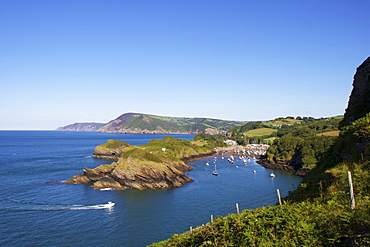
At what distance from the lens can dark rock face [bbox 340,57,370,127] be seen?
2239cm

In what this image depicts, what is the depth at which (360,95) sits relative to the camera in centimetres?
2372

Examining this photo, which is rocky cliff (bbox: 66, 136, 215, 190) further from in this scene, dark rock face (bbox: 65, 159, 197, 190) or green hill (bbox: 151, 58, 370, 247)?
green hill (bbox: 151, 58, 370, 247)

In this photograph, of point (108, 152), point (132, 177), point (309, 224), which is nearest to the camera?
point (309, 224)

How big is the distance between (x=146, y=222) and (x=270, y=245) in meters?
28.4

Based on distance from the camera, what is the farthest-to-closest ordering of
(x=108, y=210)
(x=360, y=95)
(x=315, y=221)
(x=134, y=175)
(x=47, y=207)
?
(x=134, y=175) < (x=47, y=207) < (x=108, y=210) < (x=360, y=95) < (x=315, y=221)

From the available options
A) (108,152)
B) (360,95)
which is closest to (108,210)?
(360,95)

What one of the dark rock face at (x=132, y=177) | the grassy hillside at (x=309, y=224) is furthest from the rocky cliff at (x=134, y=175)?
the grassy hillside at (x=309, y=224)

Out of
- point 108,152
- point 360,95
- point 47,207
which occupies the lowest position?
point 47,207

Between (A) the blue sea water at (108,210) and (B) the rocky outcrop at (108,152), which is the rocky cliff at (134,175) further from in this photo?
(B) the rocky outcrop at (108,152)

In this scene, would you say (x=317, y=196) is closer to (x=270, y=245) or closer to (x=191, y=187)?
(x=270, y=245)

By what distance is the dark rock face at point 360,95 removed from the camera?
881 inches

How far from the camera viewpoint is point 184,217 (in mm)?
36312

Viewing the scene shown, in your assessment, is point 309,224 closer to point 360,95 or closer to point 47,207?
point 360,95

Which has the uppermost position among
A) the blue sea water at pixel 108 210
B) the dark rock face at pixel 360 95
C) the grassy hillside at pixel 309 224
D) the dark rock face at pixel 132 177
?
the dark rock face at pixel 360 95
